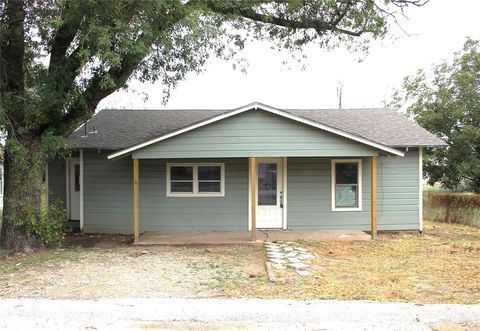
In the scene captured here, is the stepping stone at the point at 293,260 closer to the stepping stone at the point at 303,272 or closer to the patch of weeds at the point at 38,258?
the stepping stone at the point at 303,272

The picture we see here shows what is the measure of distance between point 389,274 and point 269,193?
226 inches

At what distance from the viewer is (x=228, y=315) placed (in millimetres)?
5566

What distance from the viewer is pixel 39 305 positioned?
6035mm

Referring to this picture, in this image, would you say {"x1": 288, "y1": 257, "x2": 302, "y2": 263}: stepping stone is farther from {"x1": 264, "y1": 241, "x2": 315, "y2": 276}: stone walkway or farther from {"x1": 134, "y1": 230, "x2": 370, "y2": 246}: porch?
{"x1": 134, "y1": 230, "x2": 370, "y2": 246}: porch

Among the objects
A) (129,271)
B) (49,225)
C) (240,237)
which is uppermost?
(49,225)

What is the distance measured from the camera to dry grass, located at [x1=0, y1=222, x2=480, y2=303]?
263 inches

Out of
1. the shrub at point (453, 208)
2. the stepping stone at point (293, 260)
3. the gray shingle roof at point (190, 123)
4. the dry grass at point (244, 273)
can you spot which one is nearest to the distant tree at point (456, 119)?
the shrub at point (453, 208)

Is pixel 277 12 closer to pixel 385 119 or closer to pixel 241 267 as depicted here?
pixel 385 119

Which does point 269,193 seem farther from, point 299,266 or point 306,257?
point 299,266

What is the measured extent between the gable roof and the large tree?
1.74 metres

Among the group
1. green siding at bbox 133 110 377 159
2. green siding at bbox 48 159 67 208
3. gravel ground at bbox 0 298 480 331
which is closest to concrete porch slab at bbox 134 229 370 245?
green siding at bbox 133 110 377 159

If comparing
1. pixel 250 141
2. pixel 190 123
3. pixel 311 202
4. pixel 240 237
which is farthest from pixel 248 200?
pixel 190 123

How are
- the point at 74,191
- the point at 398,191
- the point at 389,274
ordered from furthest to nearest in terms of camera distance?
the point at 74,191 < the point at 398,191 < the point at 389,274

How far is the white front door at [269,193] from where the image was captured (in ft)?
43.0
